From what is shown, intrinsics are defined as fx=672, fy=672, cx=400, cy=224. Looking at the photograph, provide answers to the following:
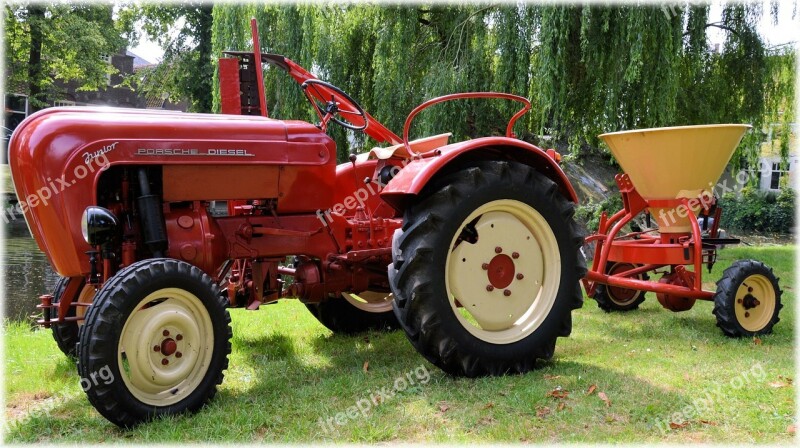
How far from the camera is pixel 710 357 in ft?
12.8

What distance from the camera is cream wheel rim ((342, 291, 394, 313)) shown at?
15.4 ft

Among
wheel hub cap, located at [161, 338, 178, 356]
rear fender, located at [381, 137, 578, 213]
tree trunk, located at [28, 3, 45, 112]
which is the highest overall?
tree trunk, located at [28, 3, 45, 112]

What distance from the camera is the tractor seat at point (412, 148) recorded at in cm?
401

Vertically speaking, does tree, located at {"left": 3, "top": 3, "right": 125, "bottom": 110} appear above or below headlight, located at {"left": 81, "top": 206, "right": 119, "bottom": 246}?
above

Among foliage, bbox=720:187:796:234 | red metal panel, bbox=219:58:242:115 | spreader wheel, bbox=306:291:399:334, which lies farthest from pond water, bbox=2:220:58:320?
foliage, bbox=720:187:796:234

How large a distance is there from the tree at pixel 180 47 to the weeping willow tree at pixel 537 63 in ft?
40.0

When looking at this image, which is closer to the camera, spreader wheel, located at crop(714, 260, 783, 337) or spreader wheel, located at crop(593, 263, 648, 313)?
spreader wheel, located at crop(714, 260, 783, 337)

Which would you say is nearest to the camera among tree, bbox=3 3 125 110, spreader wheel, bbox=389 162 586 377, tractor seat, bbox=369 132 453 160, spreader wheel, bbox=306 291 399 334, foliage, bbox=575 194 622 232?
spreader wheel, bbox=389 162 586 377

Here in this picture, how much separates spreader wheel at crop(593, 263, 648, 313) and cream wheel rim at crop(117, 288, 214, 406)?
3.60 meters

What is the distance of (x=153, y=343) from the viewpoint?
2.85 m

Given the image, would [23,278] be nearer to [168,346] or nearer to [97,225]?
[97,225]

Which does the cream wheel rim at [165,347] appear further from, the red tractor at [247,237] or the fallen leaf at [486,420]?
the fallen leaf at [486,420]

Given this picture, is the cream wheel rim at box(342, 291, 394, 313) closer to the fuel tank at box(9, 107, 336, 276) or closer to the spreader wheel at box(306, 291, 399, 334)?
the spreader wheel at box(306, 291, 399, 334)

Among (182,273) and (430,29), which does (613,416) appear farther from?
(430,29)
